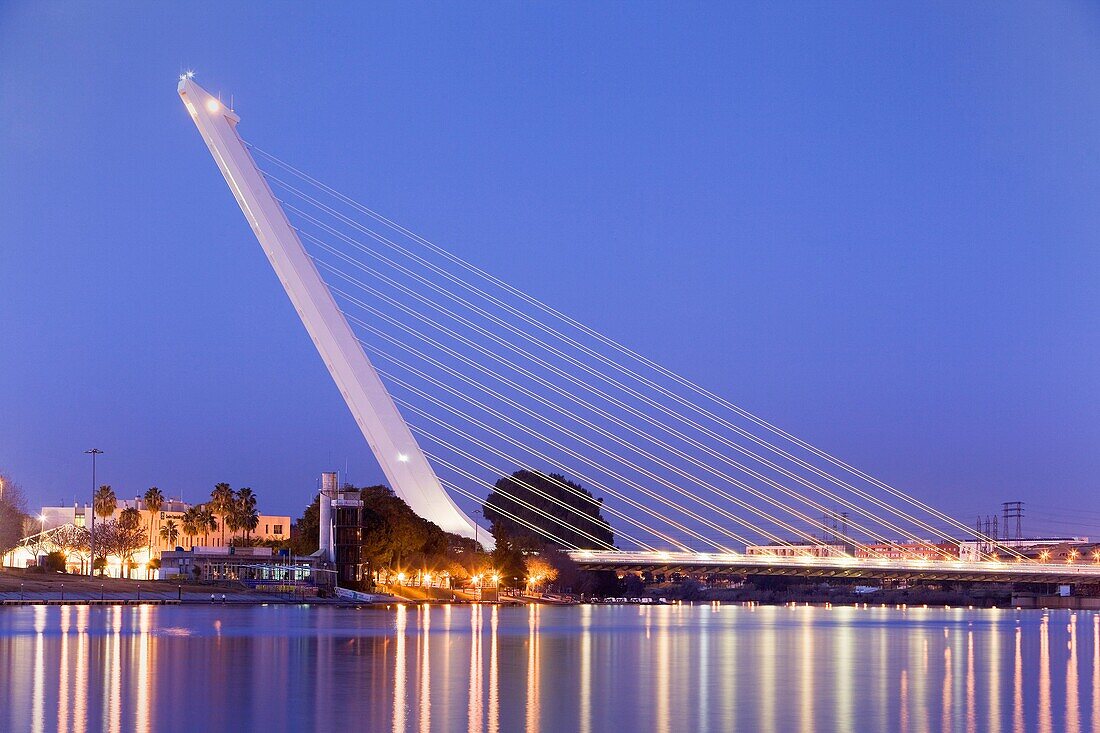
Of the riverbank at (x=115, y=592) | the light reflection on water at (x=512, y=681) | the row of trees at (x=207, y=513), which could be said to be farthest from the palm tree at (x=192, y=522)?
the light reflection on water at (x=512, y=681)

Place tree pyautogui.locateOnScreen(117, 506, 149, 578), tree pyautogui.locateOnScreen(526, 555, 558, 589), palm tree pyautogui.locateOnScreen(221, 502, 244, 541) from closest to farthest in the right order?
tree pyautogui.locateOnScreen(117, 506, 149, 578), tree pyautogui.locateOnScreen(526, 555, 558, 589), palm tree pyautogui.locateOnScreen(221, 502, 244, 541)

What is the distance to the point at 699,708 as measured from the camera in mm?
18344

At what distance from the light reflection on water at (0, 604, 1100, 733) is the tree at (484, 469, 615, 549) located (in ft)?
215

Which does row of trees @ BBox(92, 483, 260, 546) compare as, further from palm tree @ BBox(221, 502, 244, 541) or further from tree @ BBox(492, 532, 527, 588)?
tree @ BBox(492, 532, 527, 588)

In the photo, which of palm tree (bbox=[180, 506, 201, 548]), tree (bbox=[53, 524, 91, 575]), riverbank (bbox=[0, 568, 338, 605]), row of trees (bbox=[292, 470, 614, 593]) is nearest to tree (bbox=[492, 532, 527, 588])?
row of trees (bbox=[292, 470, 614, 593])

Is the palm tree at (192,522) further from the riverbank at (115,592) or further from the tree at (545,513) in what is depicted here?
the riverbank at (115,592)

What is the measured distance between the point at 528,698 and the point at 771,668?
27.1ft

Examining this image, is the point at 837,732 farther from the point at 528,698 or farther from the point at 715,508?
the point at 715,508

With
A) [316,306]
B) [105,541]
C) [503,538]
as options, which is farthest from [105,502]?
[316,306]

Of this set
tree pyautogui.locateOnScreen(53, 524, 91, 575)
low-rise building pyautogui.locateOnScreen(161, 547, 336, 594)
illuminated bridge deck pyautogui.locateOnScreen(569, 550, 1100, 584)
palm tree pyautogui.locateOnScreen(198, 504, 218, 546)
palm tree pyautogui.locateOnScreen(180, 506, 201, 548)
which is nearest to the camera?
low-rise building pyautogui.locateOnScreen(161, 547, 336, 594)

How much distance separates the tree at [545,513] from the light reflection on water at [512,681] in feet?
215

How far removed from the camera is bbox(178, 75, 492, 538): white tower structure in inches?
2201

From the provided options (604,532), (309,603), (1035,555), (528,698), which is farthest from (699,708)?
(1035,555)

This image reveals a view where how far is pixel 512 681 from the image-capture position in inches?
848
